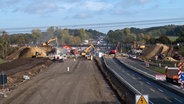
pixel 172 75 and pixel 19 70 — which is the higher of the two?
pixel 172 75

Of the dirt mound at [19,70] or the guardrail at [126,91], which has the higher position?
the guardrail at [126,91]

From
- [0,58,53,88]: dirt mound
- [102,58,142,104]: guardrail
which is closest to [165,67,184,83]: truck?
[102,58,142,104]: guardrail

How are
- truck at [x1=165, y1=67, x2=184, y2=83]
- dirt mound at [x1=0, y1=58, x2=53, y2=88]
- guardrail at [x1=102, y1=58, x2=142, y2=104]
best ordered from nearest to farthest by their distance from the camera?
guardrail at [x1=102, y1=58, x2=142, y2=104], truck at [x1=165, y1=67, x2=184, y2=83], dirt mound at [x1=0, y1=58, x2=53, y2=88]

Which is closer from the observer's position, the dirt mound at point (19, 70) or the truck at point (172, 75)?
the truck at point (172, 75)

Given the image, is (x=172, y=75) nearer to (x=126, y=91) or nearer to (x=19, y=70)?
(x=126, y=91)

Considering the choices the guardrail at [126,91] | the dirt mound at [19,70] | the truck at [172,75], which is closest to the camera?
the guardrail at [126,91]

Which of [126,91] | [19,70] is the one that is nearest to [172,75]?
[126,91]

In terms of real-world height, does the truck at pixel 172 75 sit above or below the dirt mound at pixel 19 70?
above

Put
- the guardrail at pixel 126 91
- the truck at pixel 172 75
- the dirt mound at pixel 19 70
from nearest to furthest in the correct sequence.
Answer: the guardrail at pixel 126 91
the truck at pixel 172 75
the dirt mound at pixel 19 70

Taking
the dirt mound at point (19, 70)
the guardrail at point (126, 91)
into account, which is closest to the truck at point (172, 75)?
the guardrail at point (126, 91)

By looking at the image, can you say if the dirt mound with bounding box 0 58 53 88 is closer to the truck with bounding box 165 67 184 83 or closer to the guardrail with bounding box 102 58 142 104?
the guardrail with bounding box 102 58 142 104

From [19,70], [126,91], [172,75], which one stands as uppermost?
[126,91]

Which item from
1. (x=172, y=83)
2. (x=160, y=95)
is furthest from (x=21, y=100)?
(x=172, y=83)

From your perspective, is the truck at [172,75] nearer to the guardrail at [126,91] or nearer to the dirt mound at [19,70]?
the guardrail at [126,91]
